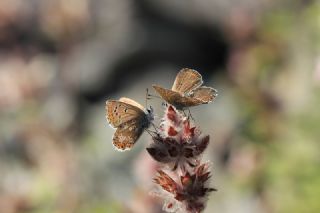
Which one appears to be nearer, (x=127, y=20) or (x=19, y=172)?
(x=19, y=172)

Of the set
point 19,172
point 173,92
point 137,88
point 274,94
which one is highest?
point 137,88

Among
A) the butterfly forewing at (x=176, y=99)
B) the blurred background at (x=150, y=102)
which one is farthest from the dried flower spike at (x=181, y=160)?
the blurred background at (x=150, y=102)

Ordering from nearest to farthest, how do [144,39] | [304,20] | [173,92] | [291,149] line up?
[173,92]
[291,149]
[304,20]
[144,39]

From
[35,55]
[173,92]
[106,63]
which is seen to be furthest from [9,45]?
[173,92]

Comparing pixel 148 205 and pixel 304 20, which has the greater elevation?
pixel 304 20

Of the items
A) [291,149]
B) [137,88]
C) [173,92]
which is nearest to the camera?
[173,92]

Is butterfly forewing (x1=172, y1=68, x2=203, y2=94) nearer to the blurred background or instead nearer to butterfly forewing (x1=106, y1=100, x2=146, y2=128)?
butterfly forewing (x1=106, y1=100, x2=146, y2=128)

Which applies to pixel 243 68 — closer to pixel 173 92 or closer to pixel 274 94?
pixel 274 94
